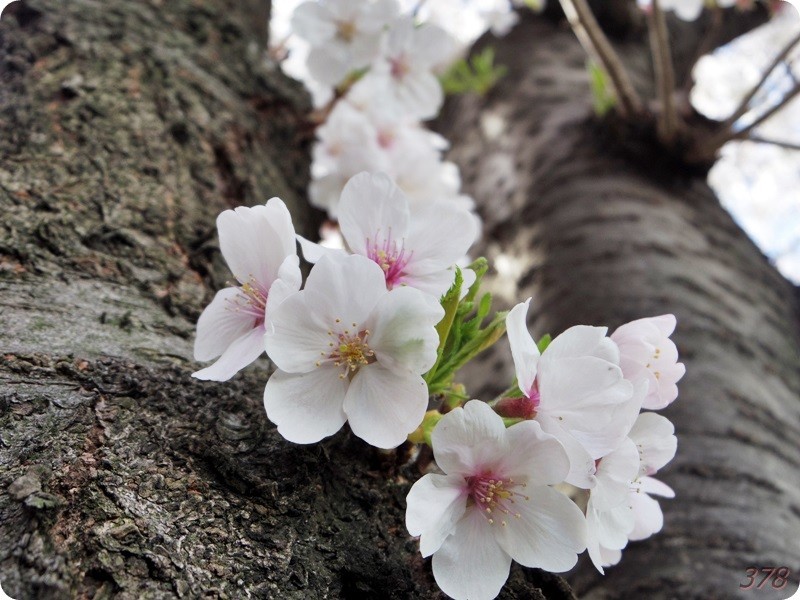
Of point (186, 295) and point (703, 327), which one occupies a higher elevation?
point (186, 295)

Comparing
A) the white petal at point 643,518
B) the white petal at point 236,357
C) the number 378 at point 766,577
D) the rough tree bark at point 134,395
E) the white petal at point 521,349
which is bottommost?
the number 378 at point 766,577

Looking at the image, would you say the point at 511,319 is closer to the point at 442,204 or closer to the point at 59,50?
the point at 442,204

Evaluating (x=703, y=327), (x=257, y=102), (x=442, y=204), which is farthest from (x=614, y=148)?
(x=442, y=204)

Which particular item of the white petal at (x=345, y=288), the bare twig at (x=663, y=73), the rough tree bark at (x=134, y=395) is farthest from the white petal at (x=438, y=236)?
the bare twig at (x=663, y=73)

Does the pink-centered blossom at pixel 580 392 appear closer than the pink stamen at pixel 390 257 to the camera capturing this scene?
Yes

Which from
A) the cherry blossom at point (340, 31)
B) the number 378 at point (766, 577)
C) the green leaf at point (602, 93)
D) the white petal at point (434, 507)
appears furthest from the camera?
the green leaf at point (602, 93)

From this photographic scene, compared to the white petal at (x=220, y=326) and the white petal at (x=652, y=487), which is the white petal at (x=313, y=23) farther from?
the white petal at (x=652, y=487)

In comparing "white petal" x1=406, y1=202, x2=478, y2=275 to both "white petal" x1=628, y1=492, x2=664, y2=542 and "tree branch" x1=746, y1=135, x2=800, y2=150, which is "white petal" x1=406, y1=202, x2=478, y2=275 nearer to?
"white petal" x1=628, y1=492, x2=664, y2=542
